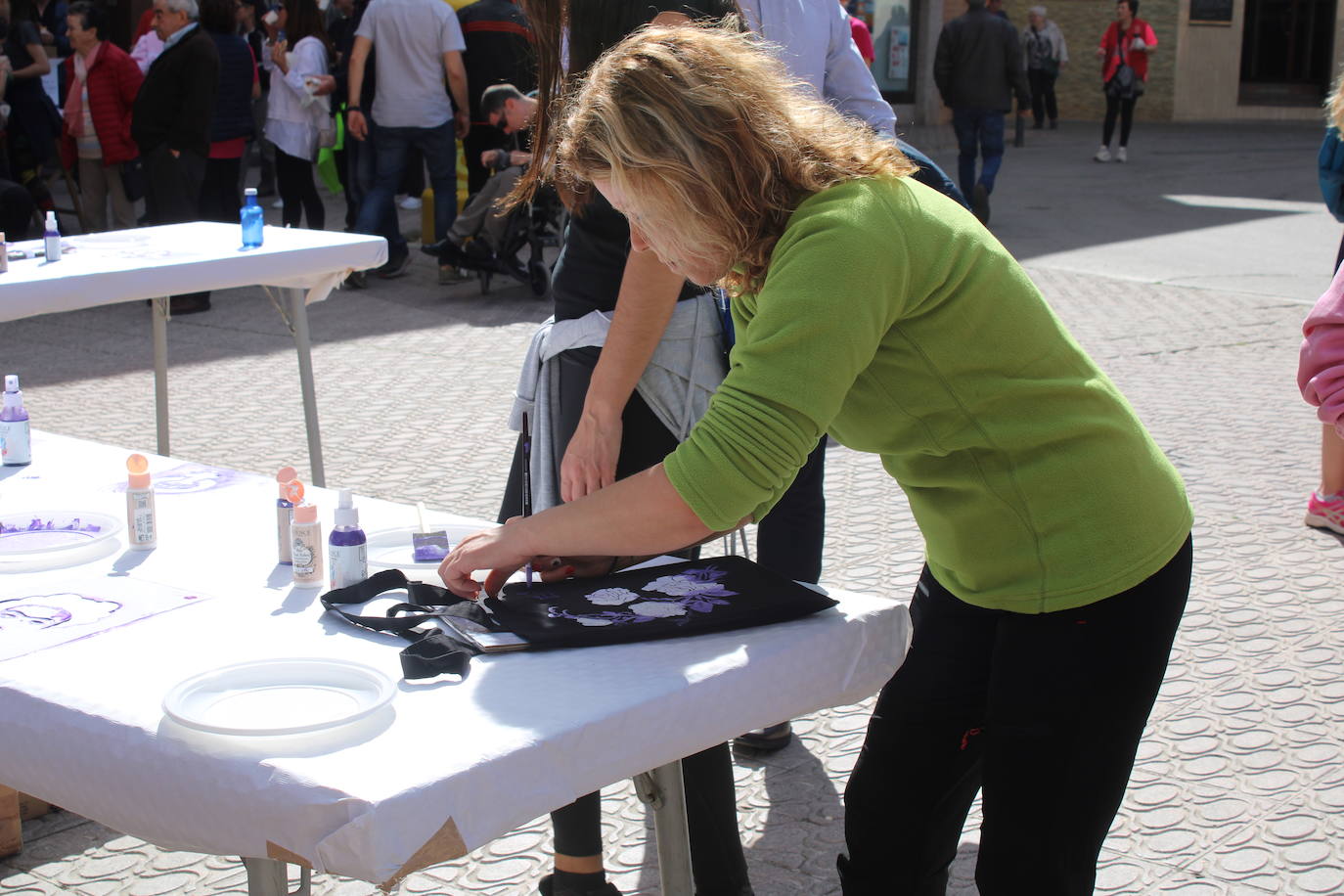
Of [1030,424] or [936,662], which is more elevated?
[1030,424]

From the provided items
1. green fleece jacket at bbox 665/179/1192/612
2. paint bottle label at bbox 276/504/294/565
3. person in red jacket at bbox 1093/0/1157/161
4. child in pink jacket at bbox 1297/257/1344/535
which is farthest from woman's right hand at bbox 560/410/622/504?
person in red jacket at bbox 1093/0/1157/161

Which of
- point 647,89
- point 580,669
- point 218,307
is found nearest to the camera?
point 647,89

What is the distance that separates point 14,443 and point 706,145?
66.8 inches

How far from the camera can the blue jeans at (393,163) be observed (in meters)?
8.46

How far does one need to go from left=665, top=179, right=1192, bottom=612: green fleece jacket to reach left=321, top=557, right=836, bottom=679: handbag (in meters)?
0.19

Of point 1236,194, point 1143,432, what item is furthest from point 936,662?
point 1236,194

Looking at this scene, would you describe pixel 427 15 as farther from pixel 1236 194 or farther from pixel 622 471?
pixel 1236 194

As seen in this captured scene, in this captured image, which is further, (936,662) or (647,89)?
(936,662)

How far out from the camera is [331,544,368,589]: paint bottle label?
1934 mm

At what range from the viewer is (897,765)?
6.06ft

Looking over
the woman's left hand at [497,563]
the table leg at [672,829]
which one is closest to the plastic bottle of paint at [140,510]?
the woman's left hand at [497,563]

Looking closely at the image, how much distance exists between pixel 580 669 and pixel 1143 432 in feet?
2.40

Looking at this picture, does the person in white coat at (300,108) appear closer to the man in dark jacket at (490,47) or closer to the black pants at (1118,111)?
the man in dark jacket at (490,47)

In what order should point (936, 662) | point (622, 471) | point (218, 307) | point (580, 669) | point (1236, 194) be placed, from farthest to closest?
point (1236, 194)
point (218, 307)
point (622, 471)
point (936, 662)
point (580, 669)
